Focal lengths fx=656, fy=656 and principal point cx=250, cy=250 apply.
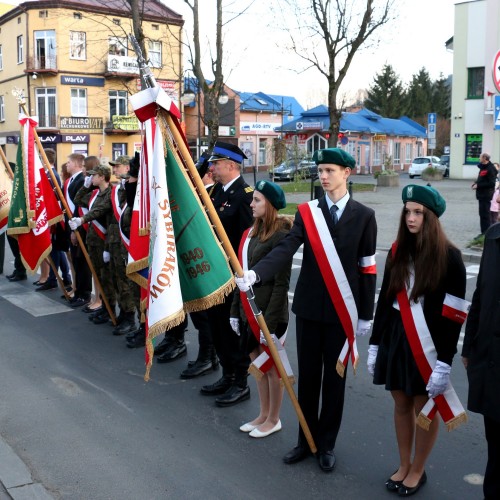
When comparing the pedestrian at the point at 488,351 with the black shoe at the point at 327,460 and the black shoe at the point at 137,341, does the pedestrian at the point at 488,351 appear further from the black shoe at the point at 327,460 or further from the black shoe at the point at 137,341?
the black shoe at the point at 137,341

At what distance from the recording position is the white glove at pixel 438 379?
3.64 meters

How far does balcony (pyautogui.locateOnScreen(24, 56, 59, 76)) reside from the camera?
42250 millimetres

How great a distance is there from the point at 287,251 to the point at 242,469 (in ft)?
4.84

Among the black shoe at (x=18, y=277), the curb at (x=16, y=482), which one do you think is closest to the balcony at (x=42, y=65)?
the black shoe at (x=18, y=277)

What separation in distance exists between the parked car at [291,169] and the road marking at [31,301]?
2633 centimetres

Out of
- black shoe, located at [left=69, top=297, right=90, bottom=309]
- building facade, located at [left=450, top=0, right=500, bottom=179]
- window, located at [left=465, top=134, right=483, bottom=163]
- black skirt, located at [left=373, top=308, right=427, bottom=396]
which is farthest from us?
window, located at [left=465, top=134, right=483, bottom=163]

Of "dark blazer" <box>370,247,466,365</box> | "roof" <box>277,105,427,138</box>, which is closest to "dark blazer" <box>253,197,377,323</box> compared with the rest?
"dark blazer" <box>370,247,466,365</box>

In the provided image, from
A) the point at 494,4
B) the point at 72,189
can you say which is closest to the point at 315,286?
the point at 72,189

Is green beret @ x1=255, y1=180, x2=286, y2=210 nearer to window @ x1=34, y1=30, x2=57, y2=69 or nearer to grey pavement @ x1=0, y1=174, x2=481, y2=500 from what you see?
grey pavement @ x1=0, y1=174, x2=481, y2=500

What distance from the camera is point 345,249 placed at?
409 cm

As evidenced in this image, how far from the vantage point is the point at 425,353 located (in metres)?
3.72

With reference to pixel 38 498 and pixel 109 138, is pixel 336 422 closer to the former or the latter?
pixel 38 498

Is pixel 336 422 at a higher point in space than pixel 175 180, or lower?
lower

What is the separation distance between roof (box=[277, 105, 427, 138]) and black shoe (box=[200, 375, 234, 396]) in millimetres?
43430
